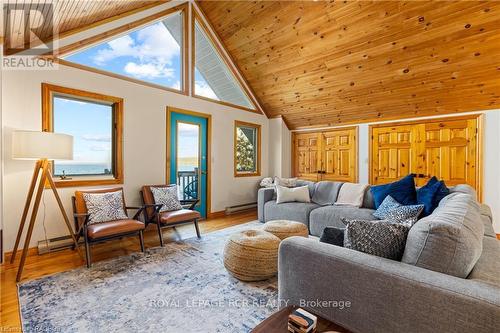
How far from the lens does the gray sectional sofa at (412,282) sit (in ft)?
3.02

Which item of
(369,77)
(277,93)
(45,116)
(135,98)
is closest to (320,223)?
(369,77)

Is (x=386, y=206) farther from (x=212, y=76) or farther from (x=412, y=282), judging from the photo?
(x=212, y=76)

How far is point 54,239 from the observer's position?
3082mm

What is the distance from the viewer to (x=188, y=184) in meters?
4.72

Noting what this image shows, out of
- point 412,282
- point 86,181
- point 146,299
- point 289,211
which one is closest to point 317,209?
point 289,211

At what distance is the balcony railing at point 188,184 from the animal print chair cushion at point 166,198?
759 millimetres

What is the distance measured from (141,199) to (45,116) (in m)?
1.64

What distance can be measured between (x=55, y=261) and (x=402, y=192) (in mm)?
4134

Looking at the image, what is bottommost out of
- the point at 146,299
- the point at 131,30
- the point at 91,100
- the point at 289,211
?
the point at 146,299

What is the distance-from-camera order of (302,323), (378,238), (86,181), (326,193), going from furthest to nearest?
(326,193) < (86,181) < (378,238) < (302,323)

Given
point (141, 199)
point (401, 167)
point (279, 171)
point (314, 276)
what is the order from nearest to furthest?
point (314, 276) < point (141, 199) < point (401, 167) < point (279, 171)

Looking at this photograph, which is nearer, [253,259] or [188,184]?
[253,259]

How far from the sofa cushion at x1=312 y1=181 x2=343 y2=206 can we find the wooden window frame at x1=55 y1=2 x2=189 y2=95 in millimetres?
2962

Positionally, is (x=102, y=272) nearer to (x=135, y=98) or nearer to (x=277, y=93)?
(x=135, y=98)
